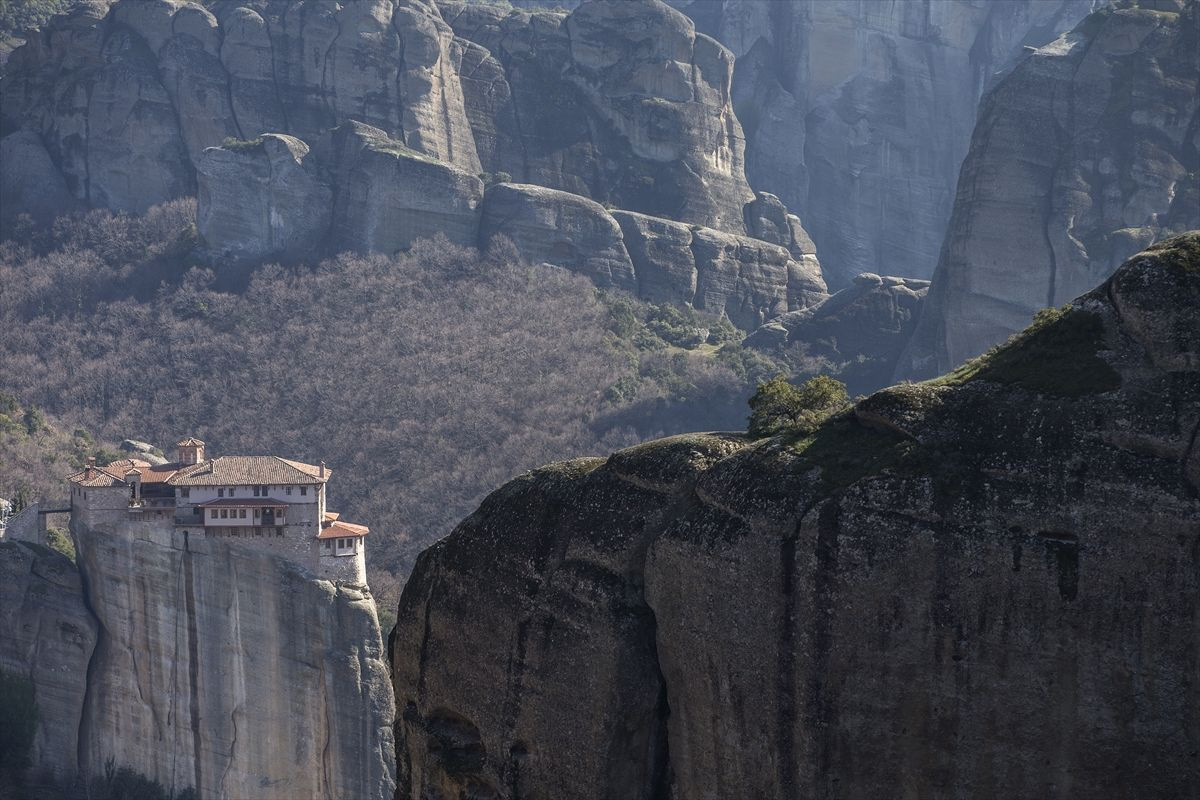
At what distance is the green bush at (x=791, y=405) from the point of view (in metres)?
30.2

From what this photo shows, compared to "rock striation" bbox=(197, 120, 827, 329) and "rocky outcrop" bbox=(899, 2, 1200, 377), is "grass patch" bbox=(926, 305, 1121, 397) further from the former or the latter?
"rock striation" bbox=(197, 120, 827, 329)

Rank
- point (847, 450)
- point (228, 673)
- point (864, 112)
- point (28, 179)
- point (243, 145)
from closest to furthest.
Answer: point (847, 450) < point (228, 673) < point (243, 145) < point (28, 179) < point (864, 112)

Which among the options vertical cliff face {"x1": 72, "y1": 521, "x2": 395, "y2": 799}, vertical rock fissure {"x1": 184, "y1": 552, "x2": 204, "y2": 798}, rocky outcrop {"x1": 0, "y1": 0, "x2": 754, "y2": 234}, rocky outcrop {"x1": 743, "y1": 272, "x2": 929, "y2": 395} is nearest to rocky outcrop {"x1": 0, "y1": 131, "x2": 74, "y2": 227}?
rocky outcrop {"x1": 0, "y1": 0, "x2": 754, "y2": 234}

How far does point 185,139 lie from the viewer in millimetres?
153125

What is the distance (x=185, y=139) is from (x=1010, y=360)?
131 meters

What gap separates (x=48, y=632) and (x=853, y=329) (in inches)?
2729

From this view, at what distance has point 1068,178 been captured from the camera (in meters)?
127

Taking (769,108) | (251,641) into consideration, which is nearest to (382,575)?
(251,641)

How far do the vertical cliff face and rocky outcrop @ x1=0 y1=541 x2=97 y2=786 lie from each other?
633mm

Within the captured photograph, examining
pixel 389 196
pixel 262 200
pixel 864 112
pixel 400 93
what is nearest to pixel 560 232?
pixel 389 196

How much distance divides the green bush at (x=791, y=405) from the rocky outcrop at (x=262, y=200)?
363 ft

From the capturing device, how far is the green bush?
30234 mm

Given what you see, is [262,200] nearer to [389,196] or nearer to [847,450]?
[389,196]

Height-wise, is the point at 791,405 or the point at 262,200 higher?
the point at 262,200
